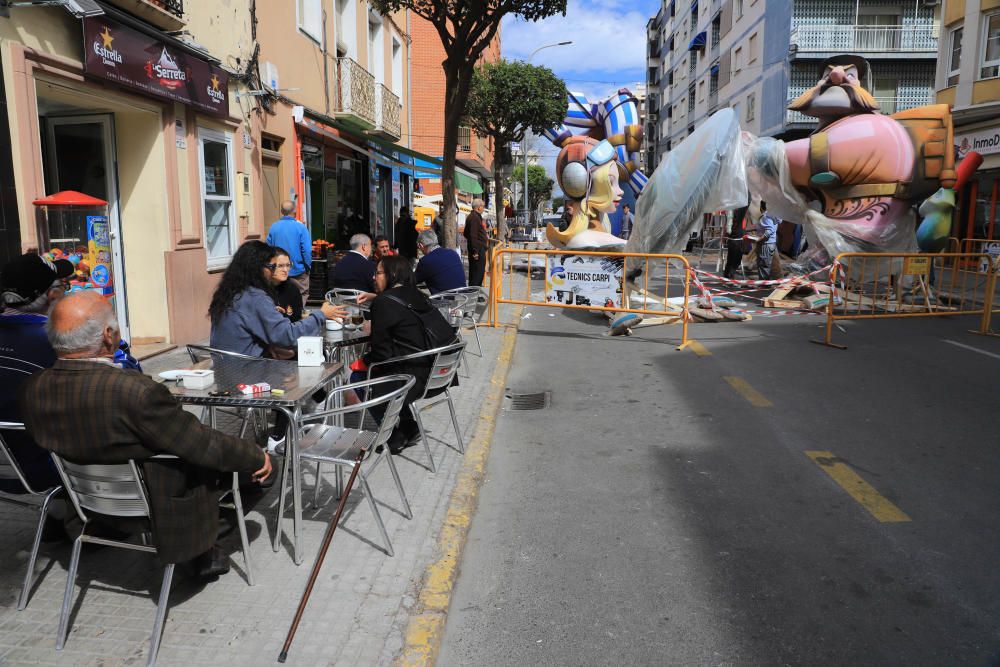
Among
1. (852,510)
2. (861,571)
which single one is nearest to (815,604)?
(861,571)

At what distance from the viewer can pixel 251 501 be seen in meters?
3.88

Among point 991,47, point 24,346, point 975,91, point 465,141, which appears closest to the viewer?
point 24,346

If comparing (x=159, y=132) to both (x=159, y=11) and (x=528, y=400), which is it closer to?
(x=159, y=11)

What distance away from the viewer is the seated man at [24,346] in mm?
3248

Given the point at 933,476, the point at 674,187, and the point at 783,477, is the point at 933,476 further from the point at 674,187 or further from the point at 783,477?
the point at 674,187

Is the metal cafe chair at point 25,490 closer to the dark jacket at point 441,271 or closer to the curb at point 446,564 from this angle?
the curb at point 446,564

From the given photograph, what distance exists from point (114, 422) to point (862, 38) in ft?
115

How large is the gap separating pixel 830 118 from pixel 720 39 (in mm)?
31499

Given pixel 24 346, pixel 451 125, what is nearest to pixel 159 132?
pixel 451 125

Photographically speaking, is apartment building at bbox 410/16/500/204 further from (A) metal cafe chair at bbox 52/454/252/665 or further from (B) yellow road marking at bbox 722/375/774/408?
(A) metal cafe chair at bbox 52/454/252/665

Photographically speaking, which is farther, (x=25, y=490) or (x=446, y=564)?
(x=446, y=564)

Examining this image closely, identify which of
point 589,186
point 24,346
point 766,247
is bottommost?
point 24,346

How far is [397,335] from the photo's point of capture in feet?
16.8

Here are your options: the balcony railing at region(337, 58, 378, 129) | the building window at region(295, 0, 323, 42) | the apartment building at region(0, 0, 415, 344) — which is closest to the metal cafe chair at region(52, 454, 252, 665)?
the apartment building at region(0, 0, 415, 344)
